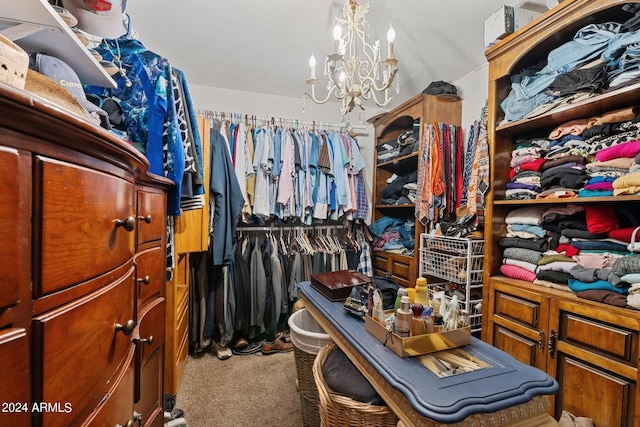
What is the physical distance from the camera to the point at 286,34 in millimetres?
2043

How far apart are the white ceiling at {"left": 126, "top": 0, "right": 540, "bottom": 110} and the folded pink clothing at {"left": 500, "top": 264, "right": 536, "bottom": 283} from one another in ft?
5.17

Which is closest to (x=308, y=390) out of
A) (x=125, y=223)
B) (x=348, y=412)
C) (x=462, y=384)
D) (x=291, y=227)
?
(x=348, y=412)

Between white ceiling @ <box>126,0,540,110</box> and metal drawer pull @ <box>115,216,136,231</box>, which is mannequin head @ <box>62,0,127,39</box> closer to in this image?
metal drawer pull @ <box>115,216,136,231</box>

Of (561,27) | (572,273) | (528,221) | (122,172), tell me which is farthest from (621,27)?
(122,172)

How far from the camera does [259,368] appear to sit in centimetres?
225

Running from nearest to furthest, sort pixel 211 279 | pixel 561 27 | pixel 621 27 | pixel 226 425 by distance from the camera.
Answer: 1. pixel 621 27
2. pixel 561 27
3. pixel 226 425
4. pixel 211 279

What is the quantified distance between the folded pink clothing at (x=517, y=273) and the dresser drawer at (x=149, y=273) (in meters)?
1.86

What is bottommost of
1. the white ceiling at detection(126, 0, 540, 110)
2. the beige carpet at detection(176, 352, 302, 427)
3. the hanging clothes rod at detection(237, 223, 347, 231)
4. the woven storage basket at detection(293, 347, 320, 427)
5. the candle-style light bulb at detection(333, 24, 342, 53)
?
the beige carpet at detection(176, 352, 302, 427)

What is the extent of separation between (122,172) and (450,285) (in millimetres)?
2193

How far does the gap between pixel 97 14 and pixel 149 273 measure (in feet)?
2.76

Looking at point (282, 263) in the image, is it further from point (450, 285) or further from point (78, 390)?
point (78, 390)

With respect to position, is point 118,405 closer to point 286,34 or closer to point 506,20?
point 286,34

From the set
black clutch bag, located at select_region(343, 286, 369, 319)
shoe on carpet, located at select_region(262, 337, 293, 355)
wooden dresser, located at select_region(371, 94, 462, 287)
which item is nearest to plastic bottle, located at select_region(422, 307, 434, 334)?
black clutch bag, located at select_region(343, 286, 369, 319)

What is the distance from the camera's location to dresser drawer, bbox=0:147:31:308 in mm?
325
